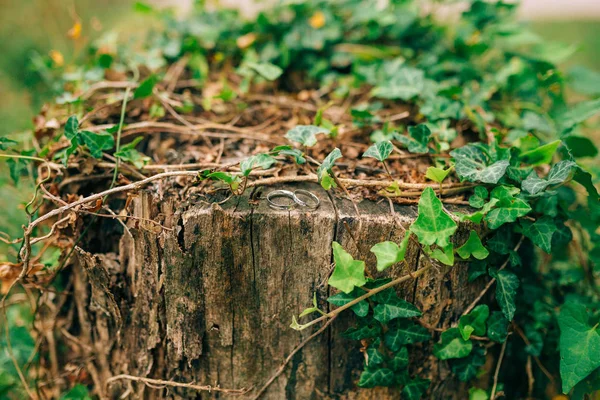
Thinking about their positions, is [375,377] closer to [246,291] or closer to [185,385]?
[246,291]

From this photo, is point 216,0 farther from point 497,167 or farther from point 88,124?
point 497,167

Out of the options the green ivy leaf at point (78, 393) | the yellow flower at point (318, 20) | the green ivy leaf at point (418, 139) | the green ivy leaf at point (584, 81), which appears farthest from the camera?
the yellow flower at point (318, 20)

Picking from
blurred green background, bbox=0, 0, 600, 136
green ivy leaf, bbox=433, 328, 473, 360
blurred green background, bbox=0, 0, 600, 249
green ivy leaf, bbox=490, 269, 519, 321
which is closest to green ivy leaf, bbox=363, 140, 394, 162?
green ivy leaf, bbox=490, 269, 519, 321

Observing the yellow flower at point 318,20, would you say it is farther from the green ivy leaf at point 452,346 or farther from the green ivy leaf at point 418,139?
the green ivy leaf at point 452,346

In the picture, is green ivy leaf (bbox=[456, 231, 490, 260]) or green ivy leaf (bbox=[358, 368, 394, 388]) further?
green ivy leaf (bbox=[358, 368, 394, 388])

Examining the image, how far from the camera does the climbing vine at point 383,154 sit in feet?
5.02

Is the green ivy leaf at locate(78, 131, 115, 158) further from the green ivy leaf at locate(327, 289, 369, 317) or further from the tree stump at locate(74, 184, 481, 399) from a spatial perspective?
the green ivy leaf at locate(327, 289, 369, 317)

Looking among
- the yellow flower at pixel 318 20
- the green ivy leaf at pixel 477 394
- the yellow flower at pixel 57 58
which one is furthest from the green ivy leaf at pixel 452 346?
the yellow flower at pixel 57 58

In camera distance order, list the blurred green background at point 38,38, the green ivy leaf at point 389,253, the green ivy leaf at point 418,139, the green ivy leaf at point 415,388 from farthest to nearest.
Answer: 1. the blurred green background at point 38,38
2. the green ivy leaf at point 418,139
3. the green ivy leaf at point 415,388
4. the green ivy leaf at point 389,253

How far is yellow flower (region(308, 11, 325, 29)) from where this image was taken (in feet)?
8.50

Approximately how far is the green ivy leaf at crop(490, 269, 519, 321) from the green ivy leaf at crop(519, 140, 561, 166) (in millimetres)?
442

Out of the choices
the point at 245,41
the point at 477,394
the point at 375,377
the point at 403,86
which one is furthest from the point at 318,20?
the point at 477,394

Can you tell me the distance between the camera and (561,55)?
2443 millimetres

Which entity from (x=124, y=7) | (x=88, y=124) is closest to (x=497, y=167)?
(x=88, y=124)
